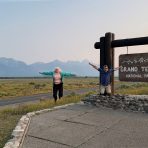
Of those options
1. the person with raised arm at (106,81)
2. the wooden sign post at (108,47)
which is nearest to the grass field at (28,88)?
the wooden sign post at (108,47)

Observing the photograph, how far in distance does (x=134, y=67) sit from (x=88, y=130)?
466 cm

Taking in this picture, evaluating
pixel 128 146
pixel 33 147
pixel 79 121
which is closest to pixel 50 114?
pixel 79 121

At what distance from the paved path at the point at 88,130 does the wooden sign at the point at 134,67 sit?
1.95 meters

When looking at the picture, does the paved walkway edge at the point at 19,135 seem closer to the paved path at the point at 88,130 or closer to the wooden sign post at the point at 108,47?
the paved path at the point at 88,130

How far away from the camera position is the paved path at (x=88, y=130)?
18.6ft

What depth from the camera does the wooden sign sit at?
33.6 ft

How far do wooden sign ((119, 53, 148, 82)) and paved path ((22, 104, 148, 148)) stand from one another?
6.38 feet

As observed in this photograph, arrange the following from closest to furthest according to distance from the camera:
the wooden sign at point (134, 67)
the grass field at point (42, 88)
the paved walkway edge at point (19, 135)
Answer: the paved walkway edge at point (19, 135)
the wooden sign at point (134, 67)
the grass field at point (42, 88)

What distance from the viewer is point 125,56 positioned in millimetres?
10836

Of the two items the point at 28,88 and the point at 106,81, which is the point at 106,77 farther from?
the point at 28,88

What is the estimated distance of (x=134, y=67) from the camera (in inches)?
415

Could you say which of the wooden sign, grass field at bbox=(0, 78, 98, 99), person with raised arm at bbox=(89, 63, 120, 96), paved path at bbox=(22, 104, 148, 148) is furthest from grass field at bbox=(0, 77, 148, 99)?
paved path at bbox=(22, 104, 148, 148)

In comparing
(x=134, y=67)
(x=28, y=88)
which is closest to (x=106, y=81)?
(x=134, y=67)

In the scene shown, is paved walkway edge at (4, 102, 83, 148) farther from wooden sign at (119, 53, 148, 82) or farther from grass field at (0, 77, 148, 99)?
grass field at (0, 77, 148, 99)
